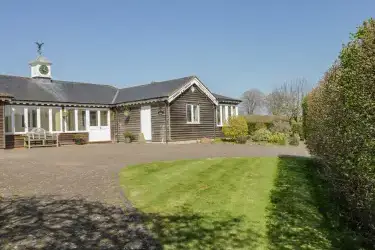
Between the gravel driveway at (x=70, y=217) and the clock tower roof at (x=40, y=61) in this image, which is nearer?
the gravel driveway at (x=70, y=217)

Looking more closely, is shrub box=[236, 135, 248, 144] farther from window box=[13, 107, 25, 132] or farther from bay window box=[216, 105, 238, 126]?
window box=[13, 107, 25, 132]

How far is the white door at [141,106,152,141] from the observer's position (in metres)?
27.0

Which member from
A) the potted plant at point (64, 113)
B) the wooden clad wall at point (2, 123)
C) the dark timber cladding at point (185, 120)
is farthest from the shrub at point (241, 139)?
the wooden clad wall at point (2, 123)

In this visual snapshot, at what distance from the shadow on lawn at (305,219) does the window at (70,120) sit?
2047 centimetres

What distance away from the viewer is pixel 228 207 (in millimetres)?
6770

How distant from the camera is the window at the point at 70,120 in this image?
26542mm

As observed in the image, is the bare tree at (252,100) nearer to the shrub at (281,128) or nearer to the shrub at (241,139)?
the shrub at (281,128)

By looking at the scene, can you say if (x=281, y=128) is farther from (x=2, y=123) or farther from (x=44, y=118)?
(x=2, y=123)

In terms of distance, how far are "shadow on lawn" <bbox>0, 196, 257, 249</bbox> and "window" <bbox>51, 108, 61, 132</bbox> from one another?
799 inches

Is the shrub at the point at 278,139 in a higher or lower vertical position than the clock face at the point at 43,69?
lower

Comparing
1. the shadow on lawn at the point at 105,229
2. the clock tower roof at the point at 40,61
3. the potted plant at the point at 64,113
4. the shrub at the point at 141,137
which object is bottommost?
the shadow on lawn at the point at 105,229

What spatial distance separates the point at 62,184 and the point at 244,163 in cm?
664

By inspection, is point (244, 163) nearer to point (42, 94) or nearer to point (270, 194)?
point (270, 194)

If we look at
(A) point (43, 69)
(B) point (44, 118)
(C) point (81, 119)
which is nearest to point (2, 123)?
(B) point (44, 118)
